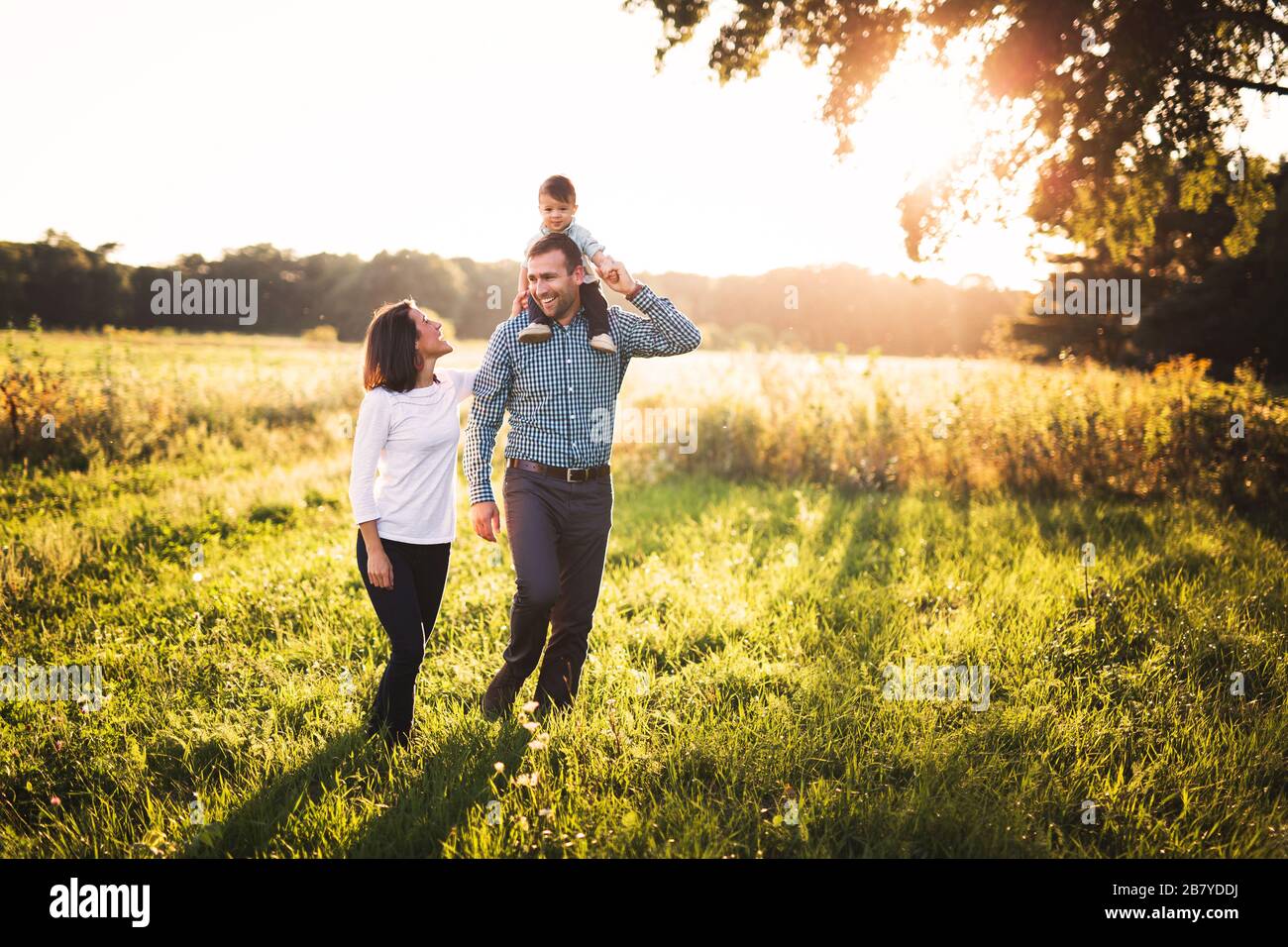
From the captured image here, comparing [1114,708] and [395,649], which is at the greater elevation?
[395,649]

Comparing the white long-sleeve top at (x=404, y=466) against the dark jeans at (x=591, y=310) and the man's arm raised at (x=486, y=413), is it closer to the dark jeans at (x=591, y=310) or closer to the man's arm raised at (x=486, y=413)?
the man's arm raised at (x=486, y=413)

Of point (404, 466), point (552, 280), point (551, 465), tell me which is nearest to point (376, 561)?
point (404, 466)

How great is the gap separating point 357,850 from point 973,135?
30.4 feet

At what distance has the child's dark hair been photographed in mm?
4602

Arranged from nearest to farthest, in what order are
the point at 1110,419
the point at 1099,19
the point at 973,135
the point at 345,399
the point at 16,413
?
the point at 1099,19, the point at 973,135, the point at 1110,419, the point at 16,413, the point at 345,399

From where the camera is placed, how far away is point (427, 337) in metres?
3.59

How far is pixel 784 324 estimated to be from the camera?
54.5 meters

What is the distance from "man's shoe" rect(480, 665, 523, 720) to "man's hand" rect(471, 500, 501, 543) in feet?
2.52

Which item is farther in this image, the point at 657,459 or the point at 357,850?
the point at 657,459

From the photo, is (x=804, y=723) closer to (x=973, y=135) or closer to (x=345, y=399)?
(x=973, y=135)

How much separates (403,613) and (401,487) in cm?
61
